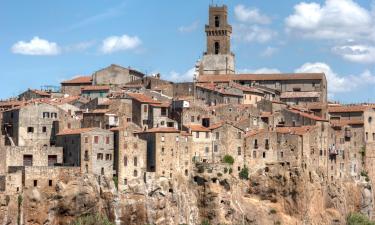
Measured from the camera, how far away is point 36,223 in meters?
94.1

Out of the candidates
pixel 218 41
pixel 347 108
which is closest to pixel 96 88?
pixel 347 108

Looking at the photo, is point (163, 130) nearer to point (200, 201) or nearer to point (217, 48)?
point (200, 201)

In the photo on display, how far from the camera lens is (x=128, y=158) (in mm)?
99062

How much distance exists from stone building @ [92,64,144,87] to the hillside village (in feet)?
0.39

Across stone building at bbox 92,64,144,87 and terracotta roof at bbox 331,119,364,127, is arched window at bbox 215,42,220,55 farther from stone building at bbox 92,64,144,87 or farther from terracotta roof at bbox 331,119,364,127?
terracotta roof at bbox 331,119,364,127

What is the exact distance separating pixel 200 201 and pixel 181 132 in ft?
23.0

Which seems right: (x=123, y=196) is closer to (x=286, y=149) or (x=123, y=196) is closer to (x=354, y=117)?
(x=286, y=149)

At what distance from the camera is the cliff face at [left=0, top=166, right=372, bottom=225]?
9475 centimetres

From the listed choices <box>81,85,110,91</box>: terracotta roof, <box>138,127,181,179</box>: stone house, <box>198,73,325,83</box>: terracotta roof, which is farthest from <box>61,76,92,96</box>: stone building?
<box>138,127,181,179</box>: stone house

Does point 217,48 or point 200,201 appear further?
point 217,48

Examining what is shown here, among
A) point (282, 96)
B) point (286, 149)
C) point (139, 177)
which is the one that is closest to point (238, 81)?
point (282, 96)

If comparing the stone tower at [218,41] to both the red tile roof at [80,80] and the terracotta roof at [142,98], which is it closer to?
the red tile roof at [80,80]

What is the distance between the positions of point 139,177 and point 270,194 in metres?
16.6

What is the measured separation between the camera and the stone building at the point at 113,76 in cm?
12850
